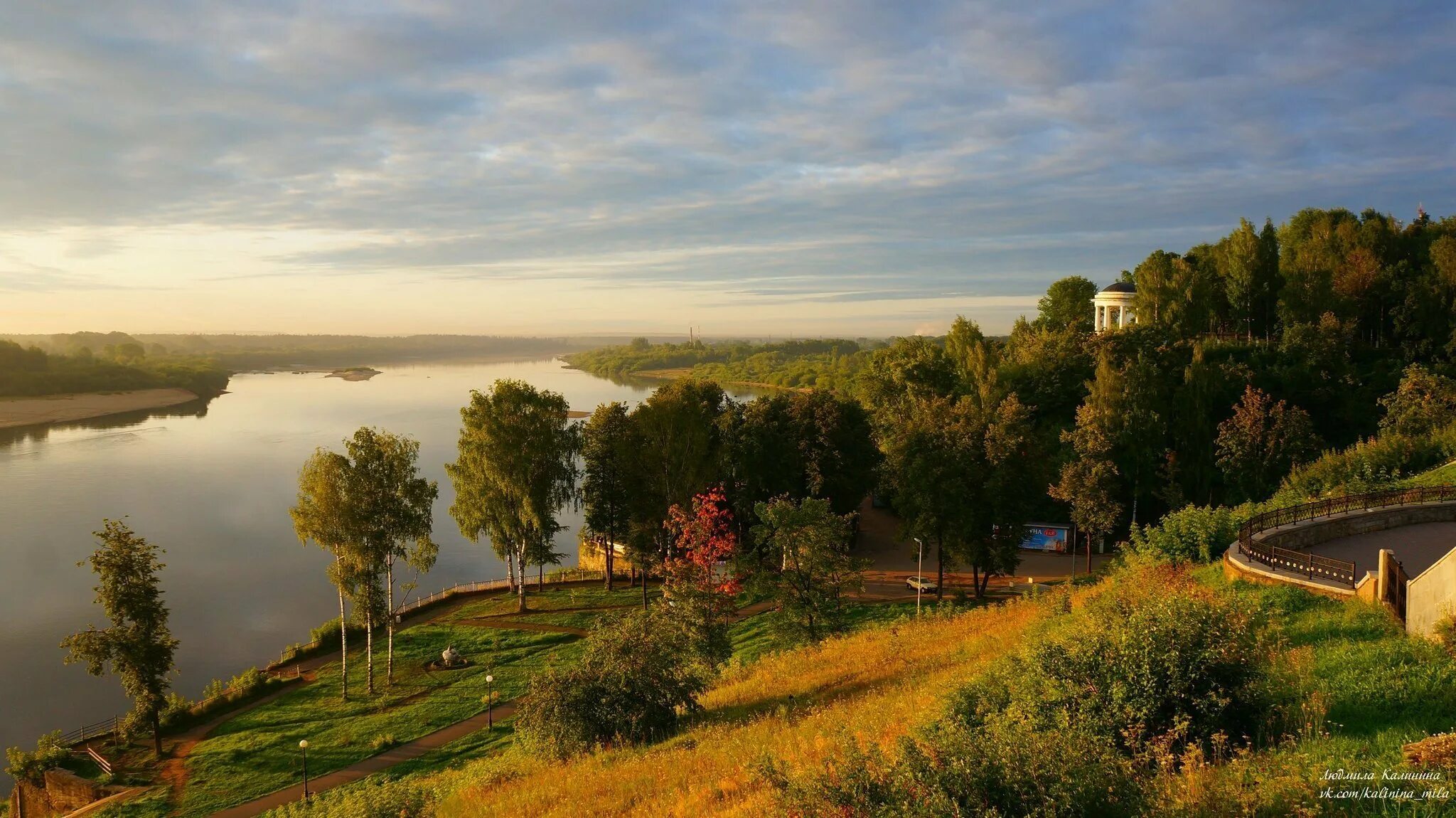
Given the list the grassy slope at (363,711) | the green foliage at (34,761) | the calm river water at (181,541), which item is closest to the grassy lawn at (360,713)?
the grassy slope at (363,711)

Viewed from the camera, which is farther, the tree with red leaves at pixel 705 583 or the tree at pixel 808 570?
the tree at pixel 808 570

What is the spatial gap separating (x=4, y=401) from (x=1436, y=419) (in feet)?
495

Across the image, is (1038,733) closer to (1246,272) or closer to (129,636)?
(129,636)

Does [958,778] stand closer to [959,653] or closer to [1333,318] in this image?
[959,653]

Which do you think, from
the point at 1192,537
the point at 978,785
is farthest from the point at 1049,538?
the point at 978,785

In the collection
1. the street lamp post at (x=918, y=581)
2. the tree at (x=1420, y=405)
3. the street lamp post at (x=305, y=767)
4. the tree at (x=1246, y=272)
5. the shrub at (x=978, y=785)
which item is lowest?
the street lamp post at (x=305, y=767)

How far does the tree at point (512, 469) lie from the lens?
3319 centimetres

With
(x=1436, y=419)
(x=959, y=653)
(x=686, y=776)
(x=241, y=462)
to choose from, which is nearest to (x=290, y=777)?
(x=686, y=776)

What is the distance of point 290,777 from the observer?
2047 cm

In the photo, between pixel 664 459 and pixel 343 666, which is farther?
pixel 664 459

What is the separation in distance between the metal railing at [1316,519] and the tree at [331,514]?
26.6m

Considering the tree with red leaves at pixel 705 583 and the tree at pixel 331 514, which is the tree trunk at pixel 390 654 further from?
the tree with red leaves at pixel 705 583

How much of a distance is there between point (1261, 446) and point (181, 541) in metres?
60.1

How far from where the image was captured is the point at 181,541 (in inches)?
1871
